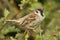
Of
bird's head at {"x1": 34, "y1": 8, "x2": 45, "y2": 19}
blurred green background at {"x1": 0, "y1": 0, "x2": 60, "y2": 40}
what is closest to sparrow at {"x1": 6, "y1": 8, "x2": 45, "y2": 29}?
bird's head at {"x1": 34, "y1": 8, "x2": 45, "y2": 19}

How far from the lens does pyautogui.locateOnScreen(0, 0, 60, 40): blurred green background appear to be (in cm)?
399

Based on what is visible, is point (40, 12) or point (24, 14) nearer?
point (40, 12)

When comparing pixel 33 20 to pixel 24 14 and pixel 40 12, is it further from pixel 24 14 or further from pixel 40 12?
pixel 24 14

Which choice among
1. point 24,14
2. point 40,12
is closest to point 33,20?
point 40,12

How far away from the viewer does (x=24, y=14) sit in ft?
15.3

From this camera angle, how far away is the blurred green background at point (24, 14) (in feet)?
13.1

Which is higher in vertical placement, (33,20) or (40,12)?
(40,12)

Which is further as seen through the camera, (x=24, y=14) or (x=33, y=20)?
(x=24, y=14)

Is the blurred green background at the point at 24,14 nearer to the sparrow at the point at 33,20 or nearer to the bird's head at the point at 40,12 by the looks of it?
the sparrow at the point at 33,20

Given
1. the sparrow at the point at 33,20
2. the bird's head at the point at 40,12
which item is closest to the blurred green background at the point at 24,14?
the sparrow at the point at 33,20

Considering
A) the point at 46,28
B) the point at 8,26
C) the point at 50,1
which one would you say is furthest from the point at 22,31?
the point at 50,1

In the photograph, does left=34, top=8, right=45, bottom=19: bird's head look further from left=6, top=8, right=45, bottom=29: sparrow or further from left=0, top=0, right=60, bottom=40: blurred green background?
left=0, top=0, right=60, bottom=40: blurred green background

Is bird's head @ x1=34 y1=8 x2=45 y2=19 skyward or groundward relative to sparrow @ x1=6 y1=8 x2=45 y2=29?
skyward

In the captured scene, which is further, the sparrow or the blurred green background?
the blurred green background
